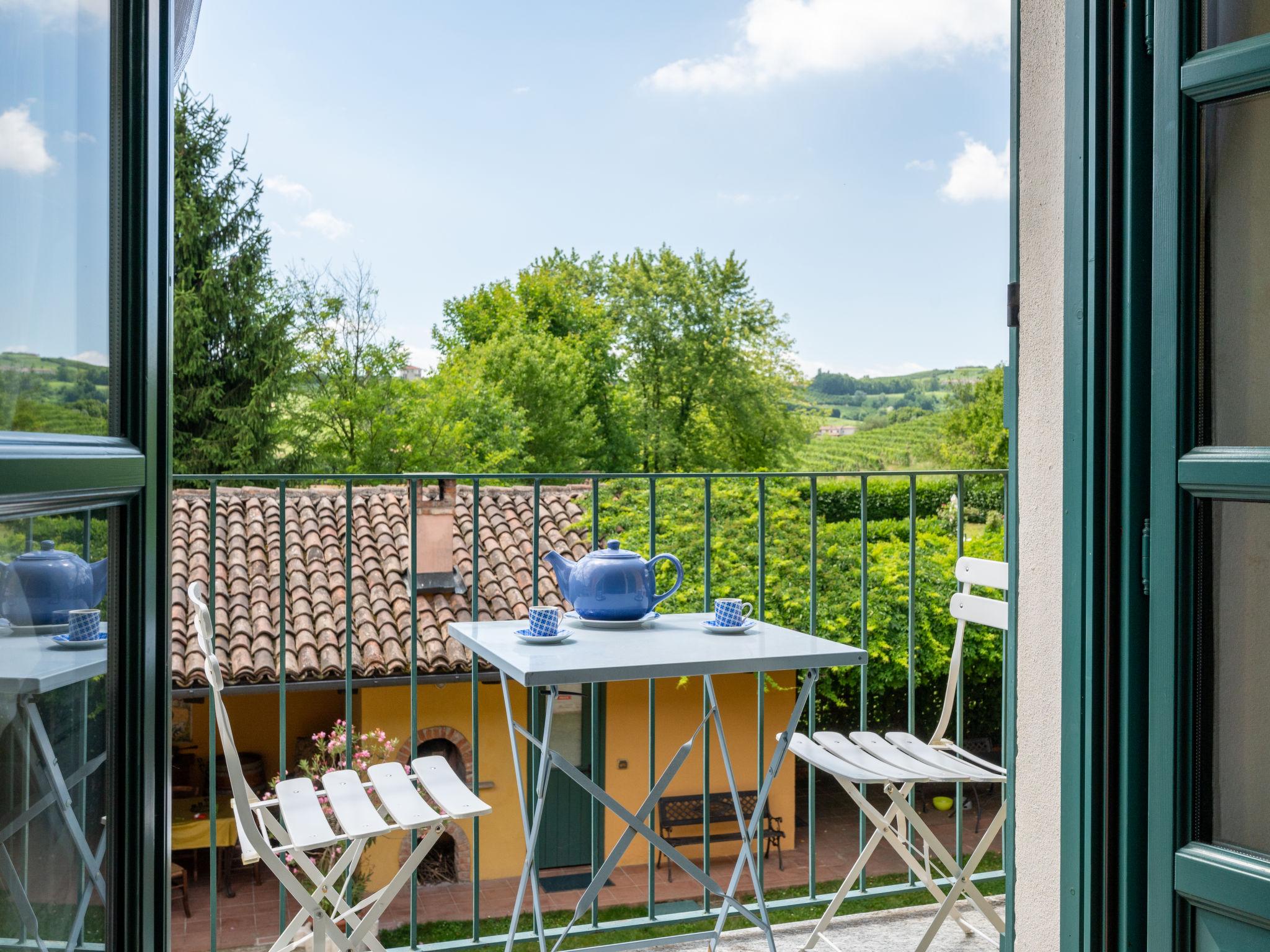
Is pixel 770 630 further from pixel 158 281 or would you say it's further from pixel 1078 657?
pixel 158 281

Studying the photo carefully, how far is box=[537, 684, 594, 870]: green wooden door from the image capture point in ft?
39.7

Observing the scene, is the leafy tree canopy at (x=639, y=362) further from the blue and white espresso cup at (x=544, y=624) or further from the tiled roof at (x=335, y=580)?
the blue and white espresso cup at (x=544, y=624)

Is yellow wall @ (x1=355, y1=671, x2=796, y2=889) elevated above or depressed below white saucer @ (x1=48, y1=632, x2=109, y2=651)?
below

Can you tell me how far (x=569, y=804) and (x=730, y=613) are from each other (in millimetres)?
11108

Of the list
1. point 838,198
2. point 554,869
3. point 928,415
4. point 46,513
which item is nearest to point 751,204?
point 838,198

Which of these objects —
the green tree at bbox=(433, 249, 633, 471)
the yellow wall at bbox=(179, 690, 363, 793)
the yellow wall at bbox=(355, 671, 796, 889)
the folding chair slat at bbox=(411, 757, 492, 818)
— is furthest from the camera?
the green tree at bbox=(433, 249, 633, 471)

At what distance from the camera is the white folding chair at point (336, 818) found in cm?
184

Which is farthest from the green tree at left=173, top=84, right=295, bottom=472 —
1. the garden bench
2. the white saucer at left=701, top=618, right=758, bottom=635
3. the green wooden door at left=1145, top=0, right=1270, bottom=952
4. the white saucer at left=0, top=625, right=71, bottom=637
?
the green wooden door at left=1145, top=0, right=1270, bottom=952

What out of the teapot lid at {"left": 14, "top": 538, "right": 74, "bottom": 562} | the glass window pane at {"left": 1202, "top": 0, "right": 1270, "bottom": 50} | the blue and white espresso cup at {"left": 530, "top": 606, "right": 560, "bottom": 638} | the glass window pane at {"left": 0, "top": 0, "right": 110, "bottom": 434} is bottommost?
the blue and white espresso cup at {"left": 530, "top": 606, "right": 560, "bottom": 638}

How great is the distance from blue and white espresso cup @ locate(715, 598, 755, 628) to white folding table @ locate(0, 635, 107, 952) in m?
1.52

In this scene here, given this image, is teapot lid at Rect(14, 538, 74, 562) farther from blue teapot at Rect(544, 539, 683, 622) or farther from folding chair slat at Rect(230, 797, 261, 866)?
blue teapot at Rect(544, 539, 683, 622)

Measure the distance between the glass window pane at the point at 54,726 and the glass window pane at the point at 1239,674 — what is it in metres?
1.09

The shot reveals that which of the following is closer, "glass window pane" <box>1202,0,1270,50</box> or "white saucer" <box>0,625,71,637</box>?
"white saucer" <box>0,625,71,637</box>

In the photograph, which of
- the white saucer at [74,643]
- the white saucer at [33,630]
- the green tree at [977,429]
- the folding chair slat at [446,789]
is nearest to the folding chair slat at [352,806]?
the folding chair slat at [446,789]
